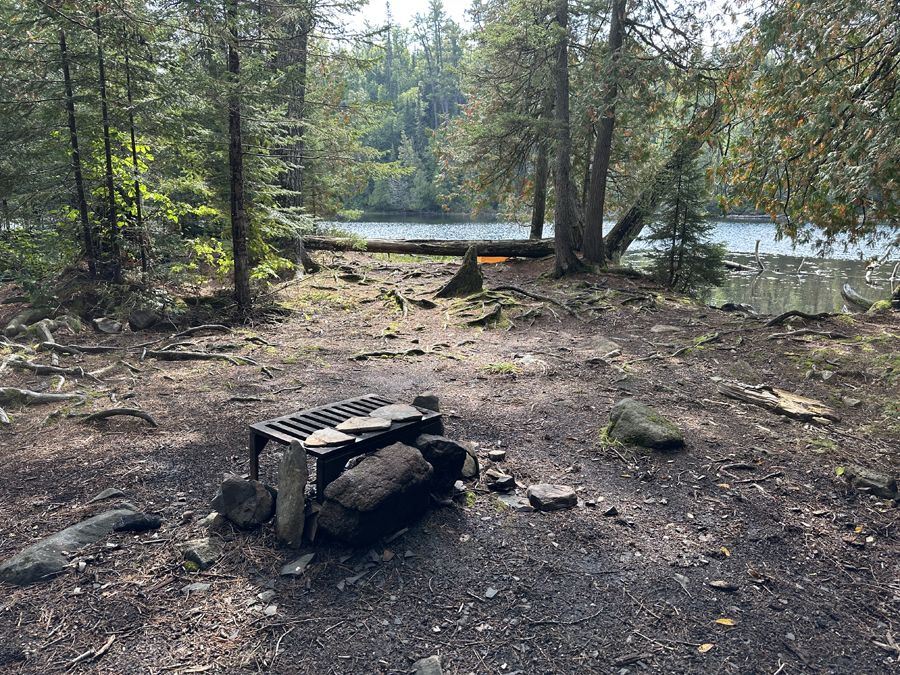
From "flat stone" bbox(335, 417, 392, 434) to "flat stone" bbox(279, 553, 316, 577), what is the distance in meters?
0.80

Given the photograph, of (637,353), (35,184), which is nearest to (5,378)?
(35,184)

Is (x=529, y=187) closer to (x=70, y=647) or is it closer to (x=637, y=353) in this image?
(x=637, y=353)

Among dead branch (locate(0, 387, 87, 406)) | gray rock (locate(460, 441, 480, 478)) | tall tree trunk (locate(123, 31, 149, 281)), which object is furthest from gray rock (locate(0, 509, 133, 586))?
tall tree trunk (locate(123, 31, 149, 281))

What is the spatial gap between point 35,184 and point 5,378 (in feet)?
11.7

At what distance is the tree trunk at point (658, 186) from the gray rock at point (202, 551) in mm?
7793

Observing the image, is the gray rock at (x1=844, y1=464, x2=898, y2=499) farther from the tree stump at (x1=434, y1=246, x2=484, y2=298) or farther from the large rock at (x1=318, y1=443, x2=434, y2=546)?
the tree stump at (x1=434, y1=246, x2=484, y2=298)

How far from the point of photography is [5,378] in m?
6.00

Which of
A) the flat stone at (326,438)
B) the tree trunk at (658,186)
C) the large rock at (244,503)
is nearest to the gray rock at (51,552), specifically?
the large rock at (244,503)

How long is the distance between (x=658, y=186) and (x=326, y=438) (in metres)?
11.3

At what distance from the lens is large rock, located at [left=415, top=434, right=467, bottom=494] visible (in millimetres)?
3551

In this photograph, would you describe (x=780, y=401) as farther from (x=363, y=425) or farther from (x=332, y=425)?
(x=332, y=425)

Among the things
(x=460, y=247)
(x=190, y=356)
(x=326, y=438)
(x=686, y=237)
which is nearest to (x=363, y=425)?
(x=326, y=438)

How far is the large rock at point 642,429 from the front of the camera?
434cm

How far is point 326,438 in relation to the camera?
129 inches
